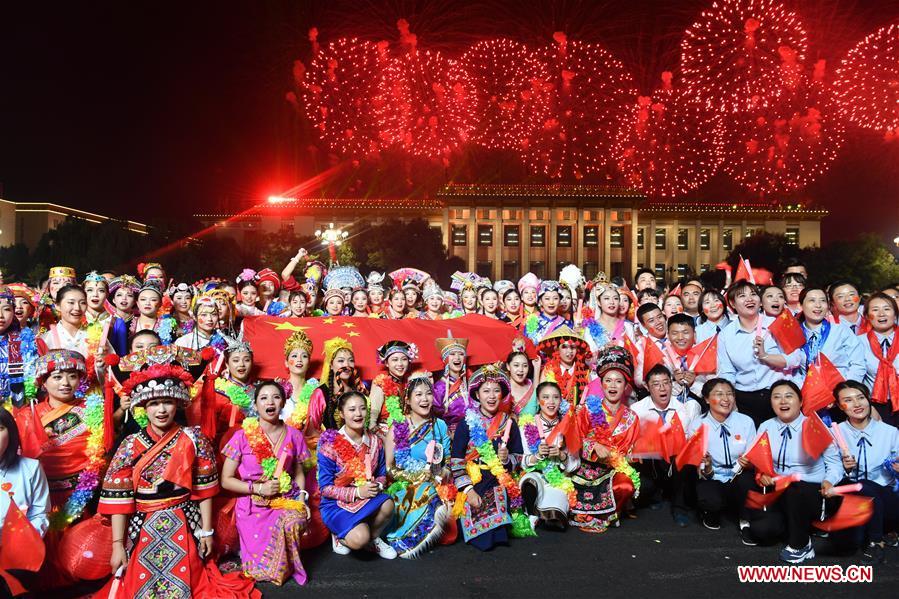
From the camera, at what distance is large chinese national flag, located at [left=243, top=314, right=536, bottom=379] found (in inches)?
246

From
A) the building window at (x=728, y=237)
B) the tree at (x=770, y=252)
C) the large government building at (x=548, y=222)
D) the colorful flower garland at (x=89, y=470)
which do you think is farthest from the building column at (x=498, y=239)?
the colorful flower garland at (x=89, y=470)

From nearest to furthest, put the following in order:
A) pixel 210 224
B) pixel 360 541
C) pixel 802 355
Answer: pixel 360 541 < pixel 802 355 < pixel 210 224

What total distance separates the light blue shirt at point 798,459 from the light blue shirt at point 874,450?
0.20 metres

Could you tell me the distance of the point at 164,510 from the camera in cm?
403

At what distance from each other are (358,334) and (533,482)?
2430mm

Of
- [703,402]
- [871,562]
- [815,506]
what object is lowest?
[871,562]

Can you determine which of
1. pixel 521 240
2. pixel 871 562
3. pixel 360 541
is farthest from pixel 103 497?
pixel 521 240

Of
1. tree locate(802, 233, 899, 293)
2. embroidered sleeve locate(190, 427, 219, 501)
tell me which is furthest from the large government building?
embroidered sleeve locate(190, 427, 219, 501)

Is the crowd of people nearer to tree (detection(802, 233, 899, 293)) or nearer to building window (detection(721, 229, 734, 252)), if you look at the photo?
tree (detection(802, 233, 899, 293))

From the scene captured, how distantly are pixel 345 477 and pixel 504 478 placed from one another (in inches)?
51.2

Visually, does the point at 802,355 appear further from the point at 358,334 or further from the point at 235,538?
the point at 235,538

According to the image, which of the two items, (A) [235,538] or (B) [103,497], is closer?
(B) [103,497]

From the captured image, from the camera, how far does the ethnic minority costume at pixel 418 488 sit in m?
4.85

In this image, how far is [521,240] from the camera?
66.8 metres
